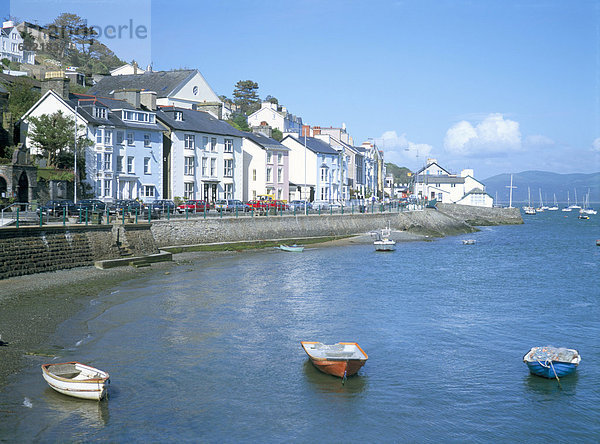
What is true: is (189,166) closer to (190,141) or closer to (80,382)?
(190,141)

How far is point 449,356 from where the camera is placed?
77.2 ft

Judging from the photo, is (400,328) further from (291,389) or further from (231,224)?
(231,224)

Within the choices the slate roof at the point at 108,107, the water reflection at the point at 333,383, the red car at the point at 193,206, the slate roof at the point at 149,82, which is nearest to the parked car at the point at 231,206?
the red car at the point at 193,206

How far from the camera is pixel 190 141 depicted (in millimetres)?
69875

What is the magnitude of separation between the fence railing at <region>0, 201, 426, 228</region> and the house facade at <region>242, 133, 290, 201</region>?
36.9 ft

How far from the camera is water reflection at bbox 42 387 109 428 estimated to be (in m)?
16.4

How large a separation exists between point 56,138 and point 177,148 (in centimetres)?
1426

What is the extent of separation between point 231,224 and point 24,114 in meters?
27.9

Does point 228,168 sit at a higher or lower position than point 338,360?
higher

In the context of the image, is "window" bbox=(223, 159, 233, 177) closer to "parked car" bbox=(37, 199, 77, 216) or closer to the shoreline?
"parked car" bbox=(37, 199, 77, 216)

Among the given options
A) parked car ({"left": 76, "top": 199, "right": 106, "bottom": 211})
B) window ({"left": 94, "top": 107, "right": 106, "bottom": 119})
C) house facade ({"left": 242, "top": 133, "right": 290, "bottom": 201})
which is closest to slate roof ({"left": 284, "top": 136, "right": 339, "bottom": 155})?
house facade ({"left": 242, "top": 133, "right": 290, "bottom": 201})

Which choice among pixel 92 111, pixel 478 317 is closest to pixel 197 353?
pixel 478 317

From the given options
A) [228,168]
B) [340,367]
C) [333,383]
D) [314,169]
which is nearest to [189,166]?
[228,168]

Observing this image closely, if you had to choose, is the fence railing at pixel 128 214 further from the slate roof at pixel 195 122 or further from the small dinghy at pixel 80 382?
the small dinghy at pixel 80 382
